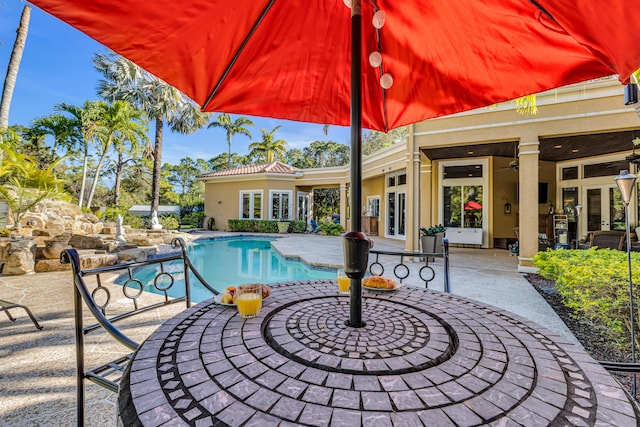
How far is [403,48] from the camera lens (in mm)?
1931

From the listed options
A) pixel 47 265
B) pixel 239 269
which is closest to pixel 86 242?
pixel 47 265

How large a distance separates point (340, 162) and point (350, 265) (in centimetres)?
2995

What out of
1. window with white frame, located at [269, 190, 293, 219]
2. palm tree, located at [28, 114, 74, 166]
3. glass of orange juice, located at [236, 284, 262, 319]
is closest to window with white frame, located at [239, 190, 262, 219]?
window with white frame, located at [269, 190, 293, 219]

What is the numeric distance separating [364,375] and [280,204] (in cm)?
1732

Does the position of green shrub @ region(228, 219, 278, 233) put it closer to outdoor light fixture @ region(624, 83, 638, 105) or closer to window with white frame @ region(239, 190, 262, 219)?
window with white frame @ region(239, 190, 262, 219)

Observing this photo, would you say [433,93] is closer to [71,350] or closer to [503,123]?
[71,350]

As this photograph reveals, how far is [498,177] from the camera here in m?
11.1

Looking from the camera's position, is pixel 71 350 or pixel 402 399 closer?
pixel 402 399

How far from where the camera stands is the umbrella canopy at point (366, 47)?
3.87 ft

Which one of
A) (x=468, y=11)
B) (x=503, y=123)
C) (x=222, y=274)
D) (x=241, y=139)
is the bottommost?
(x=222, y=274)

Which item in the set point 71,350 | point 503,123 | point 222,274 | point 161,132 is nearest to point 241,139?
point 161,132

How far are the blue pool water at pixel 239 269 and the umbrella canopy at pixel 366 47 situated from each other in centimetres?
451

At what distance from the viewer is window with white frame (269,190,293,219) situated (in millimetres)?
17922

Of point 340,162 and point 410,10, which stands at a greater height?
point 340,162
